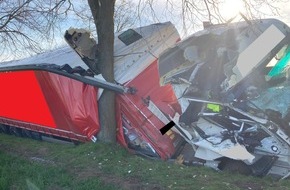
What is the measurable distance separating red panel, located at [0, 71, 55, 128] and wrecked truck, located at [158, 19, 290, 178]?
9.62 ft

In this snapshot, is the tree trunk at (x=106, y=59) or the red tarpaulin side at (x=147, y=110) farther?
the tree trunk at (x=106, y=59)

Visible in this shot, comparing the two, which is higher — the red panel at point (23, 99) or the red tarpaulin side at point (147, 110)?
the red panel at point (23, 99)

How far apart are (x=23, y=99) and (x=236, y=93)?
204 inches

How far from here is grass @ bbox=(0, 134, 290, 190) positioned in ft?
18.2

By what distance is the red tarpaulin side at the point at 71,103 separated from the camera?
7.79m

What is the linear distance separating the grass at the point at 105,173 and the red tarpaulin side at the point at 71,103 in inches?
19.9

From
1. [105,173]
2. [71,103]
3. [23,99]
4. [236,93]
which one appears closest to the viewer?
[105,173]

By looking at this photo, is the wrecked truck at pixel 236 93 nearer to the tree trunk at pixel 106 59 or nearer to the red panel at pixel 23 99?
the tree trunk at pixel 106 59

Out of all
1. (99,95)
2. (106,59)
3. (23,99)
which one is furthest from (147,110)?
(23,99)

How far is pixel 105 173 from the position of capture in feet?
20.1

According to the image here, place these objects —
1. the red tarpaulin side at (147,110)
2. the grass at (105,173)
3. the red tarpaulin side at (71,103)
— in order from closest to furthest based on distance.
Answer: the grass at (105,173) → the red tarpaulin side at (147,110) → the red tarpaulin side at (71,103)

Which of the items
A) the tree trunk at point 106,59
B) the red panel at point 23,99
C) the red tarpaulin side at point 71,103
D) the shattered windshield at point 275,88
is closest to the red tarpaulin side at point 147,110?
the tree trunk at point 106,59

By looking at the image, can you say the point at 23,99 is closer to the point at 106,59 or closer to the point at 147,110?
the point at 106,59

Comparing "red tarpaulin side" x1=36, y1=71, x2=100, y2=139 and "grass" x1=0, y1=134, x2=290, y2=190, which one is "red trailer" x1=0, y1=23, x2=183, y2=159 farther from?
"grass" x1=0, y1=134, x2=290, y2=190
